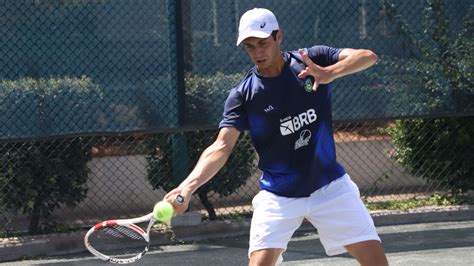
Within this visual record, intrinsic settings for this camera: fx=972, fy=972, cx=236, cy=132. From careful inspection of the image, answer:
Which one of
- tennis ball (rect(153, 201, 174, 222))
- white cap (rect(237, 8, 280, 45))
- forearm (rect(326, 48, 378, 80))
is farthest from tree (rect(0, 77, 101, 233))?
tennis ball (rect(153, 201, 174, 222))

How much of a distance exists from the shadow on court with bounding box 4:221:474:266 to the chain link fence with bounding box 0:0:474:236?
60 cm

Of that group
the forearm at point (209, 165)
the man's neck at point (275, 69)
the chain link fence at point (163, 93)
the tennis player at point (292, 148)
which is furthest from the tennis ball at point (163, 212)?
the chain link fence at point (163, 93)

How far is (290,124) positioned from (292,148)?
0.43 ft

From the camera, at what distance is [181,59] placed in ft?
26.5

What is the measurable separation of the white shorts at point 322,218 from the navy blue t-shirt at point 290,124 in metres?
0.05

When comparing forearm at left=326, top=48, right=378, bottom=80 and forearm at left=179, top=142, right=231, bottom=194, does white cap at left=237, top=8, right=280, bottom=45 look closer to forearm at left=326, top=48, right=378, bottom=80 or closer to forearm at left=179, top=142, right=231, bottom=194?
forearm at left=326, top=48, right=378, bottom=80

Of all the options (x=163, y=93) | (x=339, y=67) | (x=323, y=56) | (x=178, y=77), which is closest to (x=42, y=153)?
(x=163, y=93)

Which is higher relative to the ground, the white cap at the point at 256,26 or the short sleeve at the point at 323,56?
the white cap at the point at 256,26

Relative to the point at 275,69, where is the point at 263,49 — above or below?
above

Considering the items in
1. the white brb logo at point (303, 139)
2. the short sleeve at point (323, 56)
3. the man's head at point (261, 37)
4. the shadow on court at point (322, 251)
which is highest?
the man's head at point (261, 37)

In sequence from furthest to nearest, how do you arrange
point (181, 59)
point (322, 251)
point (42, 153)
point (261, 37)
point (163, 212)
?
point (181, 59) → point (42, 153) → point (322, 251) → point (261, 37) → point (163, 212)

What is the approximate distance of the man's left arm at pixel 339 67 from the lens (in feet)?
16.1

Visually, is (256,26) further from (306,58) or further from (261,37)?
(306,58)

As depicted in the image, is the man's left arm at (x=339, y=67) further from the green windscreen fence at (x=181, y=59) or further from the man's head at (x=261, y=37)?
the green windscreen fence at (x=181, y=59)
